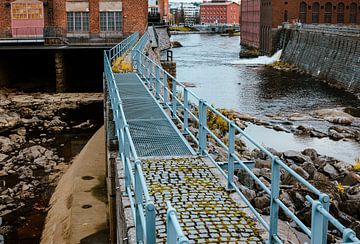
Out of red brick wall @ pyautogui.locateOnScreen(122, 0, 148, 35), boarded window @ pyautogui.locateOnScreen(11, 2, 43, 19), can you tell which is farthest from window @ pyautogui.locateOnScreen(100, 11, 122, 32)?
boarded window @ pyautogui.locateOnScreen(11, 2, 43, 19)

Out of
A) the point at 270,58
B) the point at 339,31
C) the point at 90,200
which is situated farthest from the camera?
the point at 270,58

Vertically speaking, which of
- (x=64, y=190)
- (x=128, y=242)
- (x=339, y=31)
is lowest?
(x=64, y=190)

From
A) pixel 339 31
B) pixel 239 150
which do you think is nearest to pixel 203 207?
pixel 239 150

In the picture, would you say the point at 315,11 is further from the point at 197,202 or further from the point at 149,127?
the point at 197,202

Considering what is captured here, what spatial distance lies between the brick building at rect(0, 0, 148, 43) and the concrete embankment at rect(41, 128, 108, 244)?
2301 cm

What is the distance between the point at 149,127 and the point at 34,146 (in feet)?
31.1

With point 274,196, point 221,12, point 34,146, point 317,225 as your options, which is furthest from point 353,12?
point 221,12

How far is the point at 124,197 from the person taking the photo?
23.4 feet

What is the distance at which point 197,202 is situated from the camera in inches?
271

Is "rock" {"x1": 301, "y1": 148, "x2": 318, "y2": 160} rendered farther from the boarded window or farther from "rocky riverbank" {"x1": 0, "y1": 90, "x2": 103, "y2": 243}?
the boarded window

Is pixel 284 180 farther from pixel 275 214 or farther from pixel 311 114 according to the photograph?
pixel 311 114

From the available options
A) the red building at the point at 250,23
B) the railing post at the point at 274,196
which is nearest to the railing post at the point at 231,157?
the railing post at the point at 274,196

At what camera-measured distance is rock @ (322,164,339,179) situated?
14.9 m

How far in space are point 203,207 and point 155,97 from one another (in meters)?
8.14
